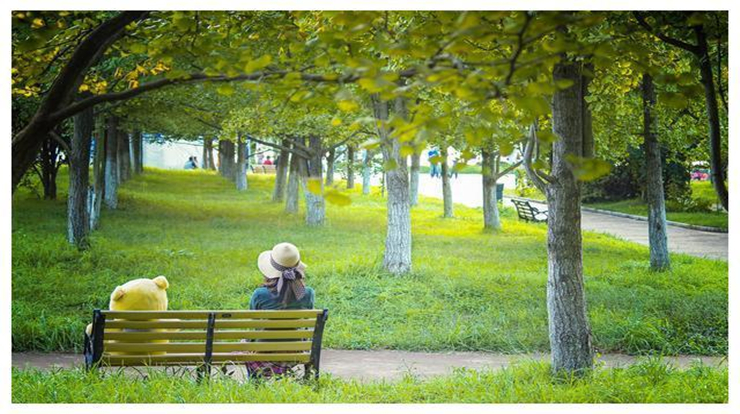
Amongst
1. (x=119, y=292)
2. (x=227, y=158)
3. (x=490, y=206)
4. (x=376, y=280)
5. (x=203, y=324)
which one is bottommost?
(x=376, y=280)

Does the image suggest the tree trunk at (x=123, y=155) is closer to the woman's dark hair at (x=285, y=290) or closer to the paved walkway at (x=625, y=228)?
the paved walkway at (x=625, y=228)

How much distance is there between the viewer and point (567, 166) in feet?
16.9

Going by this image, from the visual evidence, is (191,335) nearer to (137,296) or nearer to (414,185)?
(137,296)

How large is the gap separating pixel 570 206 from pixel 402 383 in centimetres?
146

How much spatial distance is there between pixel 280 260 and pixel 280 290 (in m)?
0.17

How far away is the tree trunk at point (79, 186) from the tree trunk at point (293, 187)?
4239 millimetres

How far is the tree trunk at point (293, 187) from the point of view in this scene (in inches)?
570

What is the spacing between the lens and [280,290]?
202 inches

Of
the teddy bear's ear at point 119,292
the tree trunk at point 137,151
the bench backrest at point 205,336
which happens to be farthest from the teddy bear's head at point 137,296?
the tree trunk at point 137,151

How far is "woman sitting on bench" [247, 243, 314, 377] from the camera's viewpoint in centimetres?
511

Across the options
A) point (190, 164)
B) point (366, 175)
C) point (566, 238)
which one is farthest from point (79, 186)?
point (190, 164)

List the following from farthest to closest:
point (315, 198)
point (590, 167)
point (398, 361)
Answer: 1. point (315, 198)
2. point (398, 361)
3. point (590, 167)
